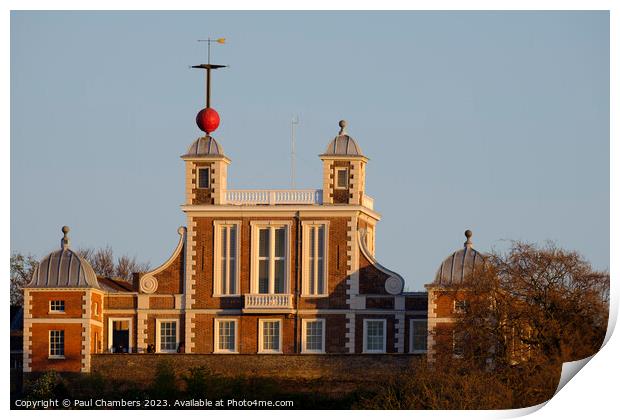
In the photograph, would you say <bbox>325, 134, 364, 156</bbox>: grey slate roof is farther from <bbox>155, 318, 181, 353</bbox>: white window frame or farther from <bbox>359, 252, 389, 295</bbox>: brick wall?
<bbox>155, 318, 181, 353</bbox>: white window frame

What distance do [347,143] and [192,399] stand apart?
41.4ft

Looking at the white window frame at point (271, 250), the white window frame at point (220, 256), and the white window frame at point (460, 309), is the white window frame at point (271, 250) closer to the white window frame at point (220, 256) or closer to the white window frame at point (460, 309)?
the white window frame at point (220, 256)

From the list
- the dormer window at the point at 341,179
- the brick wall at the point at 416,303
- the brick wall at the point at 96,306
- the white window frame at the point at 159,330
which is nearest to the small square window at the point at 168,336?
the white window frame at the point at 159,330

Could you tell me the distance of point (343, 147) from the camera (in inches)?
3686

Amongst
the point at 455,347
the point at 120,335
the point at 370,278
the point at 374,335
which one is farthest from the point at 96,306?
the point at 455,347

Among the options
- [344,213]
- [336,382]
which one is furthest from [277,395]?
[344,213]

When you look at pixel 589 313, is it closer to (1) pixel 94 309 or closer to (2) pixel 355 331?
(2) pixel 355 331

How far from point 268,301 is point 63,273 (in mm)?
7775

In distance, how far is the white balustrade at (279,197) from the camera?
307 feet

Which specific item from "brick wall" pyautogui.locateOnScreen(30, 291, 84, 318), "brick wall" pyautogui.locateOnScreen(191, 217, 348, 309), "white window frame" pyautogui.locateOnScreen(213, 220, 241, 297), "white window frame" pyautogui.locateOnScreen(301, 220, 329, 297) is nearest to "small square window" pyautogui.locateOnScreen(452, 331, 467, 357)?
"brick wall" pyautogui.locateOnScreen(191, 217, 348, 309)

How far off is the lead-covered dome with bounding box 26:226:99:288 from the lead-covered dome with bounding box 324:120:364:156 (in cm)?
1011

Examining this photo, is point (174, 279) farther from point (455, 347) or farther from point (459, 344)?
point (459, 344)
